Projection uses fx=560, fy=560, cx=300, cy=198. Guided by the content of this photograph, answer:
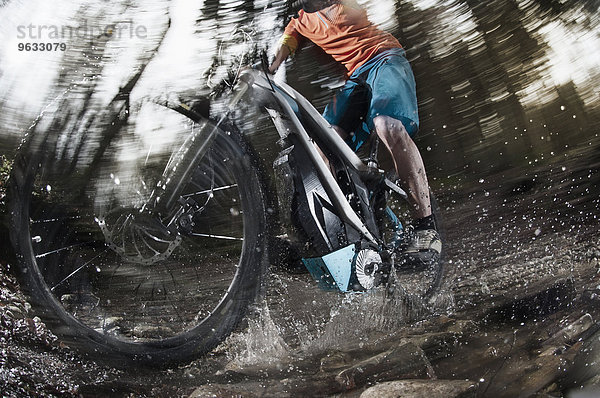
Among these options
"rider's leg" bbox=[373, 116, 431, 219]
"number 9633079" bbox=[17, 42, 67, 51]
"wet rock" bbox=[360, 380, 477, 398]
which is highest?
"number 9633079" bbox=[17, 42, 67, 51]

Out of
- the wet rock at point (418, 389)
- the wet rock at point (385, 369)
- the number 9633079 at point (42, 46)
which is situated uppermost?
the number 9633079 at point (42, 46)

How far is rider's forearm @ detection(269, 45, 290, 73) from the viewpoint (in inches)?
69.1

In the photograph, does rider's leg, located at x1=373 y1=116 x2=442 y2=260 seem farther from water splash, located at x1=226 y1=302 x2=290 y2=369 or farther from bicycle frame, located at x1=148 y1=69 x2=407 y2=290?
water splash, located at x1=226 y1=302 x2=290 y2=369

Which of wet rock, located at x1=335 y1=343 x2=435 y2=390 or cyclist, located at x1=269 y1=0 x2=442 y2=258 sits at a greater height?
cyclist, located at x1=269 y1=0 x2=442 y2=258

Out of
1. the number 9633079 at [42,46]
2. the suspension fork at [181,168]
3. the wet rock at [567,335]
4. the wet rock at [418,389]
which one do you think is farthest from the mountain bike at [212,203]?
the wet rock at [567,335]

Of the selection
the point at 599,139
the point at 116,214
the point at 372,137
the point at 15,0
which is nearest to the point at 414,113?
the point at 372,137

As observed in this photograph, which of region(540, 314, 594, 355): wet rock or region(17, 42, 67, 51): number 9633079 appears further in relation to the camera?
region(540, 314, 594, 355): wet rock

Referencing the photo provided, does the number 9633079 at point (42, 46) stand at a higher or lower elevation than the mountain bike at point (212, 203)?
higher

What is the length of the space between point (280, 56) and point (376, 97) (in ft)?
1.07

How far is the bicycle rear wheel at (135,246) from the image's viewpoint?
1.80 m

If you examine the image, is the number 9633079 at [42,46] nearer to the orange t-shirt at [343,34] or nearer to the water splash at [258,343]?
the orange t-shirt at [343,34]

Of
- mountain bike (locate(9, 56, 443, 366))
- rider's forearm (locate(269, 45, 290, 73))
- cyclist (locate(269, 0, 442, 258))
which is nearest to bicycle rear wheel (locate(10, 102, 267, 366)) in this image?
mountain bike (locate(9, 56, 443, 366))

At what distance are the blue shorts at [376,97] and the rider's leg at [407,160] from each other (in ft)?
0.07

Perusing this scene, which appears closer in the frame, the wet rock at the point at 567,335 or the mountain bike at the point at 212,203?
the mountain bike at the point at 212,203
